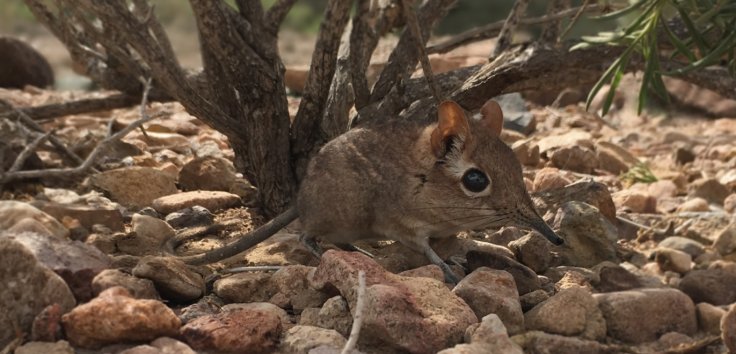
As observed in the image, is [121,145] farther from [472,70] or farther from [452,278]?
[452,278]

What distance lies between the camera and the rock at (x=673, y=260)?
16.3 feet

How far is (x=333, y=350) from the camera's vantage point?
327 cm

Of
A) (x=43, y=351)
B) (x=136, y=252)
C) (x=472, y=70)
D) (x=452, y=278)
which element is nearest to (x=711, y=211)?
(x=472, y=70)

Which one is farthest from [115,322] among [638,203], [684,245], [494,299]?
[638,203]

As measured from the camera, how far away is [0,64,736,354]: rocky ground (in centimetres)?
329

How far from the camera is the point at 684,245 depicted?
540cm

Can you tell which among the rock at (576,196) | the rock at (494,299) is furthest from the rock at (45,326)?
the rock at (576,196)

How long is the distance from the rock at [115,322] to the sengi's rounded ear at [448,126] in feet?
5.47

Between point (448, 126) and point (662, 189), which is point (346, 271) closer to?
point (448, 126)

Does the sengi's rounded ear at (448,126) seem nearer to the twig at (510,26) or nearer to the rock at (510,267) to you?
the rock at (510,267)

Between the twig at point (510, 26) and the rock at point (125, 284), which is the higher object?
the twig at point (510, 26)

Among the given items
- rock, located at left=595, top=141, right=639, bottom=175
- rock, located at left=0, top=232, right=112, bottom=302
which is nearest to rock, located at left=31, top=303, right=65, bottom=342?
rock, located at left=0, top=232, right=112, bottom=302

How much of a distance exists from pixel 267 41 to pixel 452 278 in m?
1.76

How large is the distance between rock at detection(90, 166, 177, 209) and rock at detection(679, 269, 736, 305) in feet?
9.66
